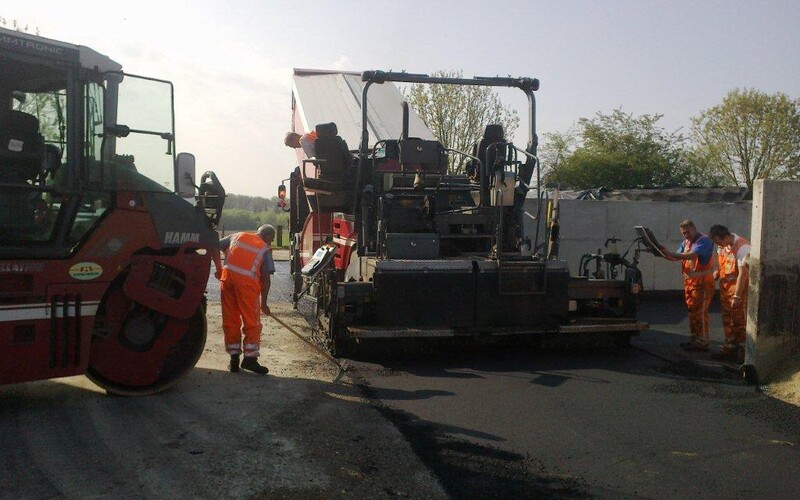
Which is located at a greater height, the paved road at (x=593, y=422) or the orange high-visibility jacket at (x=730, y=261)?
the orange high-visibility jacket at (x=730, y=261)

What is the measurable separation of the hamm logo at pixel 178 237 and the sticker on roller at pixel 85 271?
0.60m

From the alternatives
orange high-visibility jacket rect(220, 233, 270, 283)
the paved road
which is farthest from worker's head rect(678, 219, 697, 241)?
orange high-visibility jacket rect(220, 233, 270, 283)

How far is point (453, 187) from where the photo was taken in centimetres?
872

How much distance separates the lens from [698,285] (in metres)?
8.70

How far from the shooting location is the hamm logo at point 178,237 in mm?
5793

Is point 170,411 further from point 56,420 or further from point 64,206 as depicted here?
point 64,206

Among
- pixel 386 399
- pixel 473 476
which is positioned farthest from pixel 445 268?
pixel 473 476

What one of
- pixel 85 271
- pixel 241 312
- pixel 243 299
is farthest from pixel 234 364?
pixel 85 271

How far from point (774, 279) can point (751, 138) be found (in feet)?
88.9

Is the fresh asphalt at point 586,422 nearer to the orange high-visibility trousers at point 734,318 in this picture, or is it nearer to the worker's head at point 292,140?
the orange high-visibility trousers at point 734,318

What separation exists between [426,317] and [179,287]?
257 cm

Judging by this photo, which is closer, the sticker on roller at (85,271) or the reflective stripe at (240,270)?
the sticker on roller at (85,271)

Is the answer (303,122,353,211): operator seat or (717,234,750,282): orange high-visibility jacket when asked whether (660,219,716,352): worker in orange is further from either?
(303,122,353,211): operator seat

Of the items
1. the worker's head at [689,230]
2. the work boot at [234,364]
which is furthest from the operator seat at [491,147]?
the work boot at [234,364]
